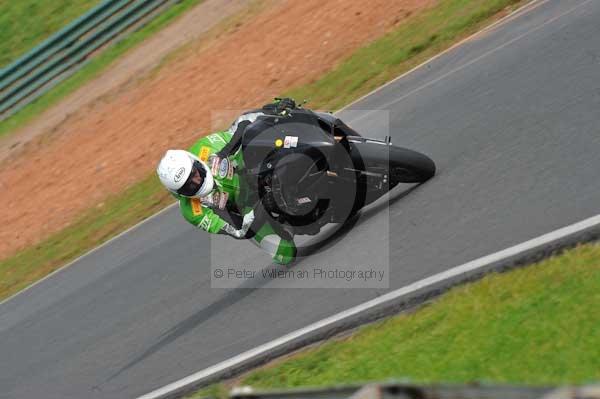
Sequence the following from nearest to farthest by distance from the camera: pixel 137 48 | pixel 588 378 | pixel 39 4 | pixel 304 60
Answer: pixel 588 378 → pixel 304 60 → pixel 137 48 → pixel 39 4

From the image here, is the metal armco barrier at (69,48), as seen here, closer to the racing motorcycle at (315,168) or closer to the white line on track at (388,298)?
the racing motorcycle at (315,168)

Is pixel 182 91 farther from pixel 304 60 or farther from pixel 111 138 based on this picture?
pixel 304 60

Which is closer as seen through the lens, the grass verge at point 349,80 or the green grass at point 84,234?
the grass verge at point 349,80

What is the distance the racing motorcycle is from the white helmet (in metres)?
0.49

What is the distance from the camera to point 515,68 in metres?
10.7

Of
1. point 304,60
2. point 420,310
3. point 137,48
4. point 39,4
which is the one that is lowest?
point 420,310

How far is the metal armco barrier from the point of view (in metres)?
22.2

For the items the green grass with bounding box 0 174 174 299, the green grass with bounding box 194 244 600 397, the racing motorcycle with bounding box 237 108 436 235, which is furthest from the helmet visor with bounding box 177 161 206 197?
the green grass with bounding box 0 174 174 299

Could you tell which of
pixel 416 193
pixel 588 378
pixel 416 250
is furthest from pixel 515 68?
pixel 588 378

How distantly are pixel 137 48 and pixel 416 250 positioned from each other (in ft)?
49.0

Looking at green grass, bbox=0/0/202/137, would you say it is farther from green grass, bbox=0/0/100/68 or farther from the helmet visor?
the helmet visor

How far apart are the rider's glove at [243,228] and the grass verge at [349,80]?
5.36m

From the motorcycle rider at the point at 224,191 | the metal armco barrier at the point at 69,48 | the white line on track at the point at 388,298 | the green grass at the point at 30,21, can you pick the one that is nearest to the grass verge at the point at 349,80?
the motorcycle rider at the point at 224,191

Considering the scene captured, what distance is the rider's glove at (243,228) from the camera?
846cm
